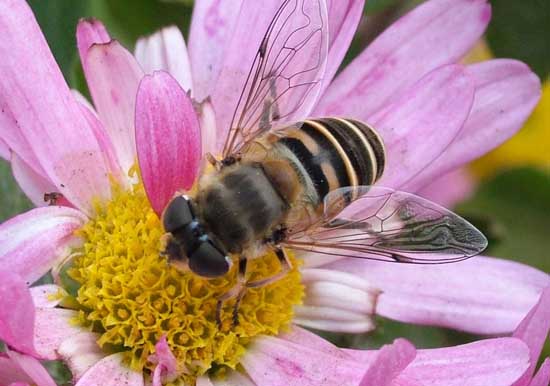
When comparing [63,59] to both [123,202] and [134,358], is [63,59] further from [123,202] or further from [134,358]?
[134,358]

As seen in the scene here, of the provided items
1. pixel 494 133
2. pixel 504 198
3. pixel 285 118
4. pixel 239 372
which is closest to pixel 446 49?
pixel 494 133

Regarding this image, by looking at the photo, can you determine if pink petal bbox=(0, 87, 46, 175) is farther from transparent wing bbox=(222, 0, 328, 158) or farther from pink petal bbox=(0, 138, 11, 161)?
transparent wing bbox=(222, 0, 328, 158)

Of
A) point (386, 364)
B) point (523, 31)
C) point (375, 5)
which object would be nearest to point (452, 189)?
point (523, 31)

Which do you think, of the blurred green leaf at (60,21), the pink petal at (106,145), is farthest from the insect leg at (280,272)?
the blurred green leaf at (60,21)

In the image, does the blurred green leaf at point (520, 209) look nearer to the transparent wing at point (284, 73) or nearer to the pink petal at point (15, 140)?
the transparent wing at point (284, 73)

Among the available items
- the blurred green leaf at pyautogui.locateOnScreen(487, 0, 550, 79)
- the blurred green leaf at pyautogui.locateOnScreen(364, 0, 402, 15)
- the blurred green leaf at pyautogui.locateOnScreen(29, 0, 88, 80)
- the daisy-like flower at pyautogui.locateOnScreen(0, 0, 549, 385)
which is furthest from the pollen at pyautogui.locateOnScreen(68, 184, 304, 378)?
the blurred green leaf at pyautogui.locateOnScreen(487, 0, 550, 79)
